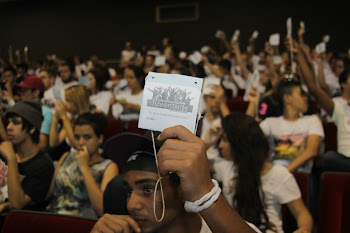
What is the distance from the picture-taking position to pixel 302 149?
9.11ft

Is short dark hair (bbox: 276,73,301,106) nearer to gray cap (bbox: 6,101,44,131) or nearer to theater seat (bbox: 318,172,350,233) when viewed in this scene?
theater seat (bbox: 318,172,350,233)

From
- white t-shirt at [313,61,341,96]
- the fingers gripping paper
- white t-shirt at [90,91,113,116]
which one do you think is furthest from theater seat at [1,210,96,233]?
white t-shirt at [313,61,341,96]

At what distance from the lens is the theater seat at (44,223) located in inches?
51.5

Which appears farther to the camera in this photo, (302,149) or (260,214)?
(302,149)

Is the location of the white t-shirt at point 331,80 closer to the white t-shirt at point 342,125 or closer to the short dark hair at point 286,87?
the white t-shirt at point 342,125

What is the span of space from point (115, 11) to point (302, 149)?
1077 cm

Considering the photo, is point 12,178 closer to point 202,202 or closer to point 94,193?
point 94,193

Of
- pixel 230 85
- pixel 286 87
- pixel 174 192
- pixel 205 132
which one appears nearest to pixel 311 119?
pixel 286 87

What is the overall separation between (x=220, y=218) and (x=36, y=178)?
168cm

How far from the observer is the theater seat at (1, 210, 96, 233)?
1.31m

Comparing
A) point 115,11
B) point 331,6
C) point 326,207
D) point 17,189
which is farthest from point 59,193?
point 115,11

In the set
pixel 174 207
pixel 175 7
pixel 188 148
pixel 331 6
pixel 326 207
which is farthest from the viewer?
pixel 175 7

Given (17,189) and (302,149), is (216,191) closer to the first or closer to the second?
(17,189)

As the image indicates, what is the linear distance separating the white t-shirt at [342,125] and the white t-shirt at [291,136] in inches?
9.9
